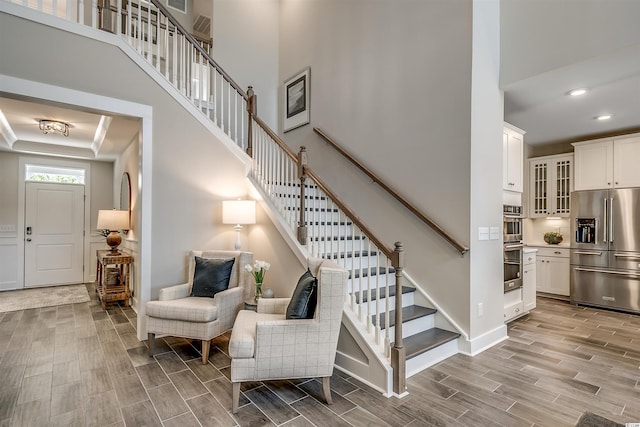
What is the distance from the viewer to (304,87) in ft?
18.1

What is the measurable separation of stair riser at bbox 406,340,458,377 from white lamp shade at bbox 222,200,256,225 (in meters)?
2.32

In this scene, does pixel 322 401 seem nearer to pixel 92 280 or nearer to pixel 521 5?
pixel 521 5

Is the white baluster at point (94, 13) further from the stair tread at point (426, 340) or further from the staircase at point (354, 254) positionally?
the stair tread at point (426, 340)

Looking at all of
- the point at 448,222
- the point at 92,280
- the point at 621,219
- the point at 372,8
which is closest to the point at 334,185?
the point at 448,222

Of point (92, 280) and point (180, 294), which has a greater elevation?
point (180, 294)

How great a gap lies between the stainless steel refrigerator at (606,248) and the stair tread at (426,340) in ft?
11.0

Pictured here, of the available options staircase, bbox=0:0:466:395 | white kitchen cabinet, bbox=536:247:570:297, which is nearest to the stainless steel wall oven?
staircase, bbox=0:0:466:395

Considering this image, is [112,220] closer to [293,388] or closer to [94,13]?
[94,13]

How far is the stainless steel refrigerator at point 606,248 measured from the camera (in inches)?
182

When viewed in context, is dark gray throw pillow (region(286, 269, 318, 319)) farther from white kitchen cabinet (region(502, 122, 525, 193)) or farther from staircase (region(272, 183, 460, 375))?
white kitchen cabinet (region(502, 122, 525, 193))

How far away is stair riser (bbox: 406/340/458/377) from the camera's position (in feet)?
8.98

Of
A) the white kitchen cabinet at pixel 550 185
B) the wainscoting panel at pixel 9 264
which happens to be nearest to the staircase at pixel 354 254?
the white kitchen cabinet at pixel 550 185

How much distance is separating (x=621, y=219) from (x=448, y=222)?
3441 millimetres

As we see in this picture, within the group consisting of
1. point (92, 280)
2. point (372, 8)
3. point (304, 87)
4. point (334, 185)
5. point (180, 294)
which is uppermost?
point (372, 8)
